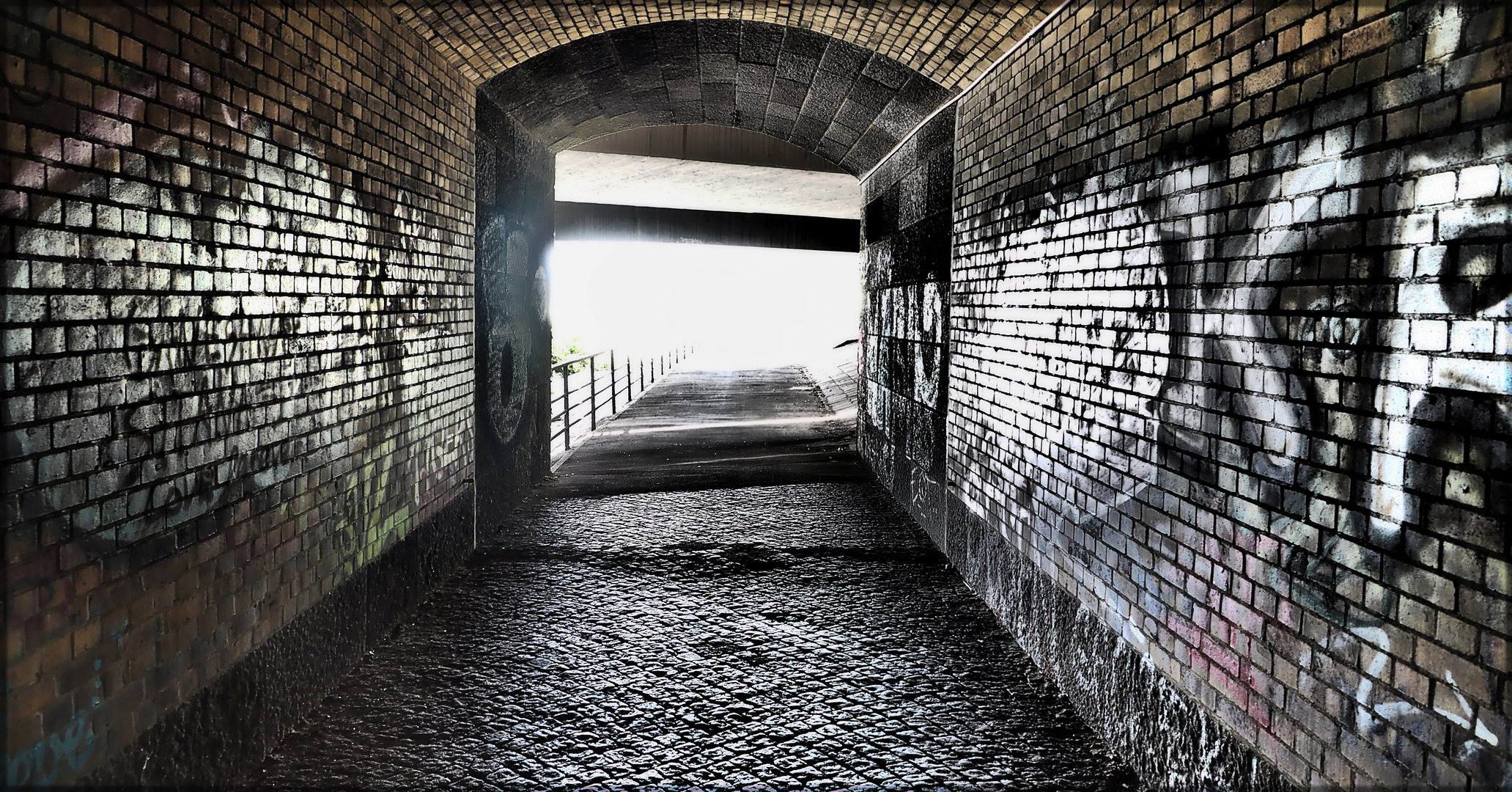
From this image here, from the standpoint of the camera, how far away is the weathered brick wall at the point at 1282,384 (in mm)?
1997

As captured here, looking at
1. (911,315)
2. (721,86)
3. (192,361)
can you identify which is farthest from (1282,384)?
(721,86)

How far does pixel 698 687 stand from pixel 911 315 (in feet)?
14.9

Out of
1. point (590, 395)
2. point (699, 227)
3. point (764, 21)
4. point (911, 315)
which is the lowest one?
point (590, 395)

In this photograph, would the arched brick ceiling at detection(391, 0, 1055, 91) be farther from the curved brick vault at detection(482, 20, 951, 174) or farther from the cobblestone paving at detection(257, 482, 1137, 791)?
the cobblestone paving at detection(257, 482, 1137, 791)

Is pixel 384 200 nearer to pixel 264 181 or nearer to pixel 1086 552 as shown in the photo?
pixel 264 181

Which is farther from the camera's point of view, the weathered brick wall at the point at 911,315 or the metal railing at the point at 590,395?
the metal railing at the point at 590,395

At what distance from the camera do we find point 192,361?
305 cm

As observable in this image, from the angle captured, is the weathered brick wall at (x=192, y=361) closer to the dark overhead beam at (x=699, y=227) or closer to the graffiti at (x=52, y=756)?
the graffiti at (x=52, y=756)

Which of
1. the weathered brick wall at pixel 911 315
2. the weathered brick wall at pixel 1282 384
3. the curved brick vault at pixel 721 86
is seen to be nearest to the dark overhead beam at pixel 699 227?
the curved brick vault at pixel 721 86

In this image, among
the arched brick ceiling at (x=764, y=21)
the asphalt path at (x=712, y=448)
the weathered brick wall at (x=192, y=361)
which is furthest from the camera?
the asphalt path at (x=712, y=448)

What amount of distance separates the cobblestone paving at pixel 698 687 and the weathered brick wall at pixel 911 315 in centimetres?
118

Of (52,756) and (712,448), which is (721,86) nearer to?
(712,448)

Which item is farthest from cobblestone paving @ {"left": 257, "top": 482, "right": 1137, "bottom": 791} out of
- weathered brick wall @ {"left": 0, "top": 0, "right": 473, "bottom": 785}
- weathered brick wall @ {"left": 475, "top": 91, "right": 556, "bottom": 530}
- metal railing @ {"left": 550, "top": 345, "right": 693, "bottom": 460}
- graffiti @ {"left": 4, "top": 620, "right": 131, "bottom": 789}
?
metal railing @ {"left": 550, "top": 345, "right": 693, "bottom": 460}

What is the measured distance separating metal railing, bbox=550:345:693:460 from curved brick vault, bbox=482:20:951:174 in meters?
2.59
